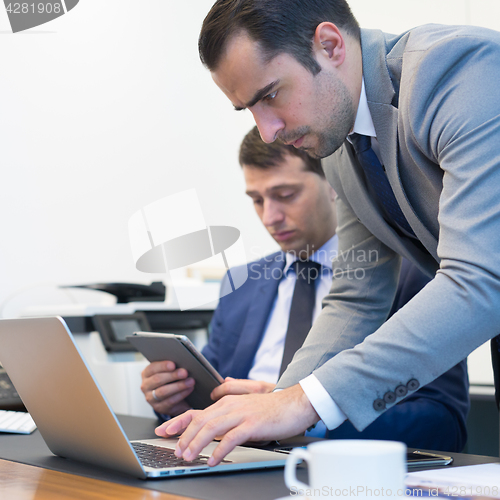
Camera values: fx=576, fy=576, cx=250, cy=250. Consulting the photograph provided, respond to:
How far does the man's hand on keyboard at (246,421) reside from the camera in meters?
0.68

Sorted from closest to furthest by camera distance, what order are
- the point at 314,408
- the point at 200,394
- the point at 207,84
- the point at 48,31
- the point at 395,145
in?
the point at 314,408, the point at 395,145, the point at 200,394, the point at 48,31, the point at 207,84

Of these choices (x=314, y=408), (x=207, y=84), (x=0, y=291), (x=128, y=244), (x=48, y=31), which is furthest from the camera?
(x=207, y=84)

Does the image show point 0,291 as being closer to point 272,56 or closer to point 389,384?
point 272,56

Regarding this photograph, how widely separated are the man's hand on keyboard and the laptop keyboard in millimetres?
20

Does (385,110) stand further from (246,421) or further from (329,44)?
(246,421)

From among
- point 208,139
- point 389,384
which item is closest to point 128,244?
point 208,139

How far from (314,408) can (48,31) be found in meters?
2.06

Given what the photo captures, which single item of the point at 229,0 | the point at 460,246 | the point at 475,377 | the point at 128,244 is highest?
the point at 229,0

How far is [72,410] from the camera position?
74 centimetres

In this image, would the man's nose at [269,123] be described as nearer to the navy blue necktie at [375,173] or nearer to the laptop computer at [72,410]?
the navy blue necktie at [375,173]

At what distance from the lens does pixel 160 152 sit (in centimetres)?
260
